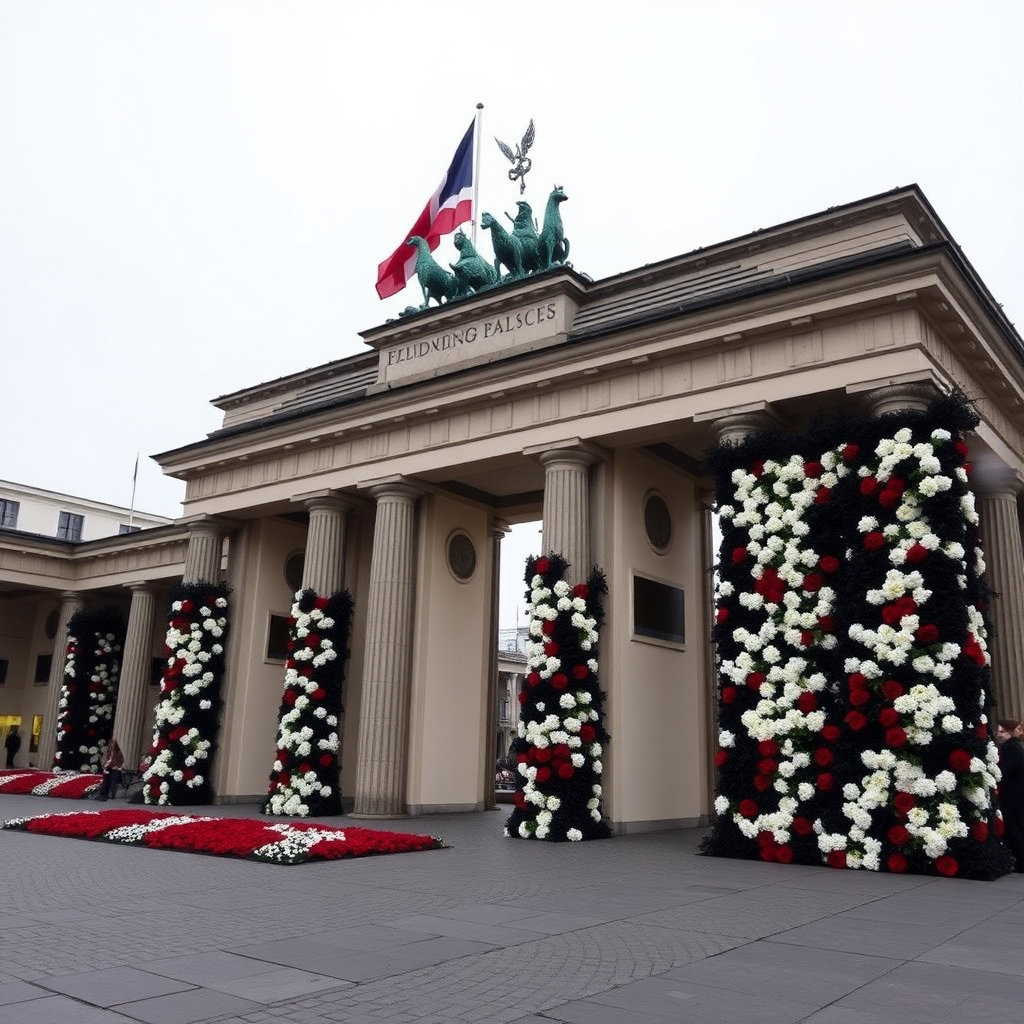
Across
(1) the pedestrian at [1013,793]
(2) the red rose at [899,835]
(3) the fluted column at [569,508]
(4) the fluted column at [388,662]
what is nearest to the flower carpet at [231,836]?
(4) the fluted column at [388,662]

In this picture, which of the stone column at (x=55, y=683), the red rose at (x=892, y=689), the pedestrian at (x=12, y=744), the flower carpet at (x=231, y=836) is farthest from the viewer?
the pedestrian at (x=12, y=744)

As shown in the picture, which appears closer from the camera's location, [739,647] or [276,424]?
[739,647]

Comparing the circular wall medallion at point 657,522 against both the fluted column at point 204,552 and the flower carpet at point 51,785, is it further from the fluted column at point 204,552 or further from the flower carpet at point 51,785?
the flower carpet at point 51,785

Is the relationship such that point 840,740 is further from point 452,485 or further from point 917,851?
point 452,485

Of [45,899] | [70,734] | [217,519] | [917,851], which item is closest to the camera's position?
[45,899]

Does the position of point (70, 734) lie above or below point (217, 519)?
below

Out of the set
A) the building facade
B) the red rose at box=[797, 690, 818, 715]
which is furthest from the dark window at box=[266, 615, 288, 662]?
the red rose at box=[797, 690, 818, 715]

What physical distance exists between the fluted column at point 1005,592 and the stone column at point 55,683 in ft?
99.7

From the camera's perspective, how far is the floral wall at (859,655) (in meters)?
12.1

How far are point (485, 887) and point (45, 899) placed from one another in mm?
4312

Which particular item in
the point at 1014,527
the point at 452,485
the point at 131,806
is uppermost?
the point at 452,485

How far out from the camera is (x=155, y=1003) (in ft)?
17.3

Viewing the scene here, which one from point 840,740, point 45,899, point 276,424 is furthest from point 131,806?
point 840,740

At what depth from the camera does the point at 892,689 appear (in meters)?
12.4
